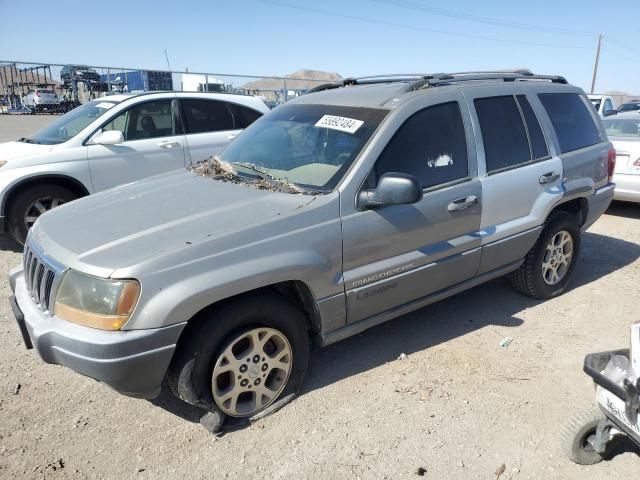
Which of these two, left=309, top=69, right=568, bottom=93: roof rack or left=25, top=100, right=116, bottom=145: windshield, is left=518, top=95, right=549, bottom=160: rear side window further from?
left=25, top=100, right=116, bottom=145: windshield

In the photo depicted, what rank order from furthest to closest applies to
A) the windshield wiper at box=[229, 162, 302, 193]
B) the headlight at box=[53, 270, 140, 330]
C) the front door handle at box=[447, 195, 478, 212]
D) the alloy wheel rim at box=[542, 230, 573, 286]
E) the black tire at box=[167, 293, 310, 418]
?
the alloy wheel rim at box=[542, 230, 573, 286]
the front door handle at box=[447, 195, 478, 212]
the windshield wiper at box=[229, 162, 302, 193]
the black tire at box=[167, 293, 310, 418]
the headlight at box=[53, 270, 140, 330]

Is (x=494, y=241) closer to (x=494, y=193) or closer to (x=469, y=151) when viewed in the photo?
(x=494, y=193)

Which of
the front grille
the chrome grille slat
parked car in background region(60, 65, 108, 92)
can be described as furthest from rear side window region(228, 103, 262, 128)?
parked car in background region(60, 65, 108, 92)

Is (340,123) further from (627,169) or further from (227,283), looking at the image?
(627,169)

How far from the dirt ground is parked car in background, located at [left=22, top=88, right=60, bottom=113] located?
20997 millimetres

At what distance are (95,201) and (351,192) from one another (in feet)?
5.70

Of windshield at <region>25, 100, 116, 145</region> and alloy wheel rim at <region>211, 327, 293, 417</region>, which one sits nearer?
alloy wheel rim at <region>211, 327, 293, 417</region>

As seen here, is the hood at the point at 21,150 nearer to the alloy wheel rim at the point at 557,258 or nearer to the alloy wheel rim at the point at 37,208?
the alloy wheel rim at the point at 37,208

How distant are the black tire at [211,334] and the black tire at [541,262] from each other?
2.43 m

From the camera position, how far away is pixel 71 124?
630cm

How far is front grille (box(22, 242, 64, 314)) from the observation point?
261 cm

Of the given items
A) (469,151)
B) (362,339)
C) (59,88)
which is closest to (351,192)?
(469,151)

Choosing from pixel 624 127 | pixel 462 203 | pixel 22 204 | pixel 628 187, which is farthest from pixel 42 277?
pixel 624 127

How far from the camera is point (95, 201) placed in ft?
11.2
